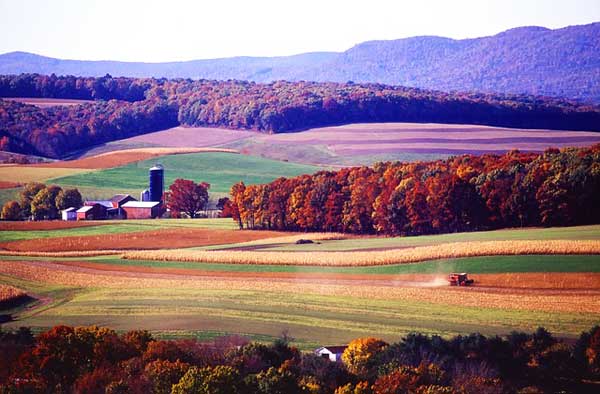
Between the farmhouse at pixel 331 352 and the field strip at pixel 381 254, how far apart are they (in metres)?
2.98

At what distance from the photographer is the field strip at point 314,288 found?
1625 centimetres

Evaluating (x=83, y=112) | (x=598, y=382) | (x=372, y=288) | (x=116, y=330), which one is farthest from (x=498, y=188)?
(x=83, y=112)

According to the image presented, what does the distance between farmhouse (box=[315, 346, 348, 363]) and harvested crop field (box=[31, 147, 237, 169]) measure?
8.93 metres

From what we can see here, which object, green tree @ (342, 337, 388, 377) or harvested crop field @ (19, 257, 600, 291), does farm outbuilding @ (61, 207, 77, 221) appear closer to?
harvested crop field @ (19, 257, 600, 291)

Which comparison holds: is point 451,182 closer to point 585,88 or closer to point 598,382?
point 585,88

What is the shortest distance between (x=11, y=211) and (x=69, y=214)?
1295 mm

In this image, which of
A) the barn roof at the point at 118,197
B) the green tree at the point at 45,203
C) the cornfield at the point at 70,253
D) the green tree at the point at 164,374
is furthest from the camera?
the barn roof at the point at 118,197

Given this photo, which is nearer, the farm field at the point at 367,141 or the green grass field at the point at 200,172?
the farm field at the point at 367,141

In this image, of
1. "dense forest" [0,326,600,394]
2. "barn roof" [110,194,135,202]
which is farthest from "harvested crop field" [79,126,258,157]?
"dense forest" [0,326,600,394]

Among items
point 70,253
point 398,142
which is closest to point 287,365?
point 70,253

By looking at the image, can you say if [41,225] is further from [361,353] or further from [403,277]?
[361,353]

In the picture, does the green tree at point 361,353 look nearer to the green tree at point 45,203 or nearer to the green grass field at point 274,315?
the green grass field at point 274,315

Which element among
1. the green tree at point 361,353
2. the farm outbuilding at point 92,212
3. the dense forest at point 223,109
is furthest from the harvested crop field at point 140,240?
the green tree at point 361,353

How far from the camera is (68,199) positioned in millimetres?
20328
